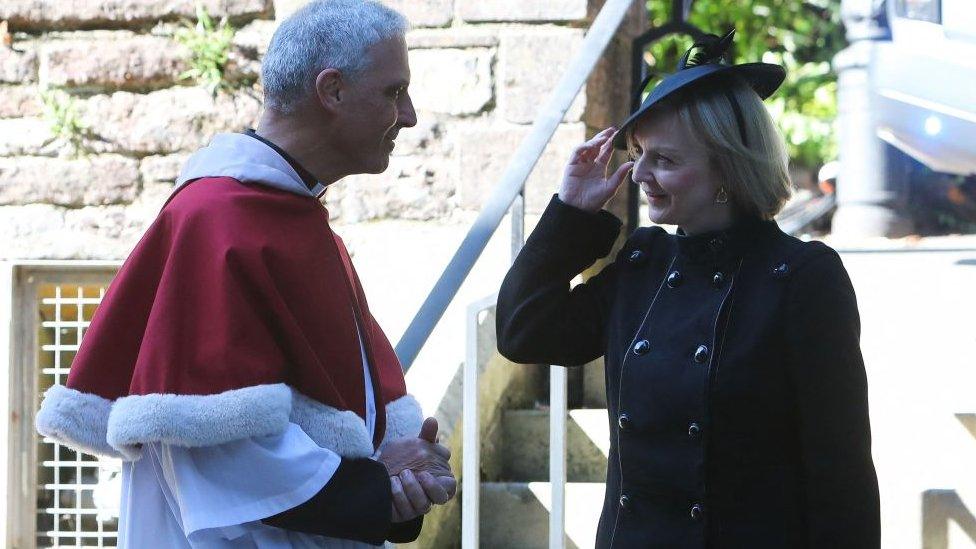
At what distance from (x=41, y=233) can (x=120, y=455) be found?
2.95 metres

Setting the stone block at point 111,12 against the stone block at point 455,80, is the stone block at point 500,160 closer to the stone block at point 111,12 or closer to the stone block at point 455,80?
the stone block at point 455,80

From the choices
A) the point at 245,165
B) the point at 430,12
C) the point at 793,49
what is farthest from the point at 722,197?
the point at 793,49

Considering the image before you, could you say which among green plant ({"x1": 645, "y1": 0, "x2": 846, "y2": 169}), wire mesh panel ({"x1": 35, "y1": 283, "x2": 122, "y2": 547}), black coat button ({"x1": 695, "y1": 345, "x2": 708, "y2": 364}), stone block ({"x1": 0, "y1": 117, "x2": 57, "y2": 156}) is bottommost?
wire mesh panel ({"x1": 35, "y1": 283, "x2": 122, "y2": 547})

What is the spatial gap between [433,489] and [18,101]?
10.7 feet

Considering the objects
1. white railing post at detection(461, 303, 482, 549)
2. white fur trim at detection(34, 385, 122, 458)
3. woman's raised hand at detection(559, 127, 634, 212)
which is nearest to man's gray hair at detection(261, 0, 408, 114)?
woman's raised hand at detection(559, 127, 634, 212)

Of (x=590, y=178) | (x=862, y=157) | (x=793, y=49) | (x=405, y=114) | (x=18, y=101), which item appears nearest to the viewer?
(x=405, y=114)

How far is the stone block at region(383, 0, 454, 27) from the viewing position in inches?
178

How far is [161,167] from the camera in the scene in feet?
15.3

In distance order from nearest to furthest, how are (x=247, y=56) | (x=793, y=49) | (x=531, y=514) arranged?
(x=531, y=514) < (x=247, y=56) < (x=793, y=49)

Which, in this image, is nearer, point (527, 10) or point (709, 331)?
point (709, 331)

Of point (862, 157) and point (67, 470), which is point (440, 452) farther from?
point (862, 157)

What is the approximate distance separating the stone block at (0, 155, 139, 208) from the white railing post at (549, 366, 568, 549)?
1909mm

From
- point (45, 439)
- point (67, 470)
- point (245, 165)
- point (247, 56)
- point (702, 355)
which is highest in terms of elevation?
point (247, 56)

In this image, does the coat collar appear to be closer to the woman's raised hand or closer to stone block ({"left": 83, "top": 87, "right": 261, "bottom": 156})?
the woman's raised hand
